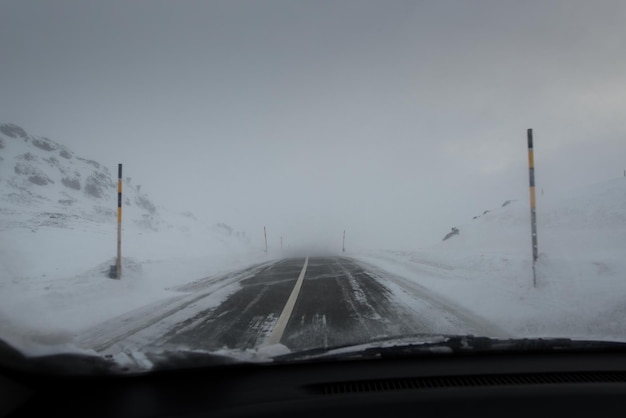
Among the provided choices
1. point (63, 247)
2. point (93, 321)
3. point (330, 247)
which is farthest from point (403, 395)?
point (330, 247)

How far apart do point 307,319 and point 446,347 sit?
3.49m

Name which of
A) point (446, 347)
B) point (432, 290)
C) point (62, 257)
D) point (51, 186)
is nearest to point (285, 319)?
point (446, 347)

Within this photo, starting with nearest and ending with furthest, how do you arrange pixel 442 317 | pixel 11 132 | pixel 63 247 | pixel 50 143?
1. pixel 442 317
2. pixel 63 247
3. pixel 11 132
4. pixel 50 143

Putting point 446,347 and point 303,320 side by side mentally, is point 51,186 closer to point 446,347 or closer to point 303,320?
point 303,320

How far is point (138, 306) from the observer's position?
8906mm

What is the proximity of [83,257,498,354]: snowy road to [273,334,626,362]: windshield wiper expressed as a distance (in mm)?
375

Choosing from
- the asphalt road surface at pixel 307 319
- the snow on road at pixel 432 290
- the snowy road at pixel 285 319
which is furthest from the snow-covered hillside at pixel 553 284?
the asphalt road surface at pixel 307 319

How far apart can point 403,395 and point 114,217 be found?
4973 cm

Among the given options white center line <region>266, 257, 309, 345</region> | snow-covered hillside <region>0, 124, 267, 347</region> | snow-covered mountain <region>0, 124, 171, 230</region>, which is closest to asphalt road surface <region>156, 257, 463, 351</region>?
white center line <region>266, 257, 309, 345</region>

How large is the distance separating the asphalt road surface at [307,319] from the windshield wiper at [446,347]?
360 millimetres

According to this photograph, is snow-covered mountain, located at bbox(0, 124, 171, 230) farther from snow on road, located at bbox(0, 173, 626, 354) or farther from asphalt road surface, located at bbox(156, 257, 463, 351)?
asphalt road surface, located at bbox(156, 257, 463, 351)

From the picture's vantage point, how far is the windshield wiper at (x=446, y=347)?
346cm

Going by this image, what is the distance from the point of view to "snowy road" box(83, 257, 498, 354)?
5578 millimetres

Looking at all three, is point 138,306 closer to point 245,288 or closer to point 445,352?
point 245,288
